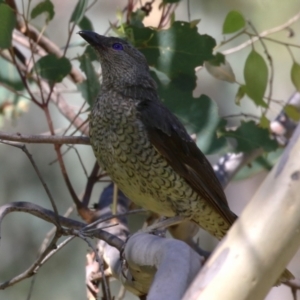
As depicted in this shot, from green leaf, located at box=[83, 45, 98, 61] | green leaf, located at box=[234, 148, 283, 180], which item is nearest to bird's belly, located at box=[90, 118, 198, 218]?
green leaf, located at box=[83, 45, 98, 61]

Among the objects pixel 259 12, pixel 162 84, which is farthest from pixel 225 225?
pixel 259 12

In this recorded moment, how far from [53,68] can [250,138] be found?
115 cm

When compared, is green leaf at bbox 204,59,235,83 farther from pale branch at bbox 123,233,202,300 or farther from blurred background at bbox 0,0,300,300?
blurred background at bbox 0,0,300,300

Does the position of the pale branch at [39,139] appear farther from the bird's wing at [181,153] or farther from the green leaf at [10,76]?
the green leaf at [10,76]

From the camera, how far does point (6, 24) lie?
3.03 metres

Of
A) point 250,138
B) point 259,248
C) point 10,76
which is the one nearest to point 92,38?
point 10,76

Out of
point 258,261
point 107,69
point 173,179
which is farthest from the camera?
point 107,69

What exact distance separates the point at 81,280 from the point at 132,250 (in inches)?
160

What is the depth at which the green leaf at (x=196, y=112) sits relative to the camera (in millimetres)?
3551

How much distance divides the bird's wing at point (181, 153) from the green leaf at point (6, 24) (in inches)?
28.1

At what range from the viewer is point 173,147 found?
325 centimetres

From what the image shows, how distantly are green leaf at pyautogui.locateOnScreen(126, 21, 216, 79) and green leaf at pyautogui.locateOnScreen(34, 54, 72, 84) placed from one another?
1.20 feet

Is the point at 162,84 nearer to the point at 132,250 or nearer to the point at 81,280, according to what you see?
the point at 132,250

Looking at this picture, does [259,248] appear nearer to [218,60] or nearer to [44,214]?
[44,214]
